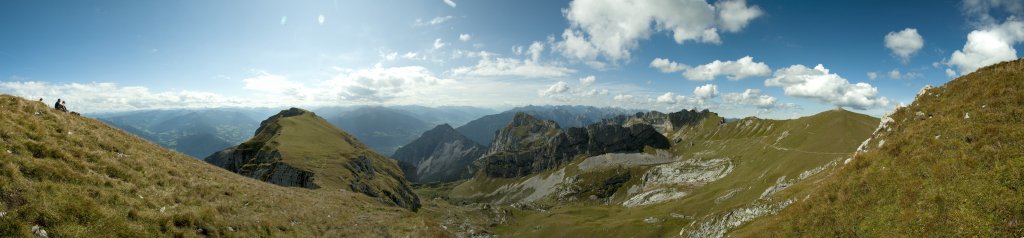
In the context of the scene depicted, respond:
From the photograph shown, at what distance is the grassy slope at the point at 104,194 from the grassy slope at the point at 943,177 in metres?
35.6

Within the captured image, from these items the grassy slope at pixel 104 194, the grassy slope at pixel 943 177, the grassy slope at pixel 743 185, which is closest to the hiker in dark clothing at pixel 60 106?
the grassy slope at pixel 104 194

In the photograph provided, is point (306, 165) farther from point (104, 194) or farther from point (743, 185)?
point (743, 185)

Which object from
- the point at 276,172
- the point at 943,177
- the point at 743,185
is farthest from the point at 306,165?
the point at 743,185

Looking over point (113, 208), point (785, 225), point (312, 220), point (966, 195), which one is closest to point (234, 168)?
point (312, 220)

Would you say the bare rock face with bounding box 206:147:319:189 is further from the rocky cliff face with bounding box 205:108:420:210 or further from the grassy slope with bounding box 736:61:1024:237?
the grassy slope with bounding box 736:61:1024:237

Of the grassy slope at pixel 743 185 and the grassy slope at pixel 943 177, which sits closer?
the grassy slope at pixel 943 177

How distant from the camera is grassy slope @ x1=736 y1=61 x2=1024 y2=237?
21.6 metres

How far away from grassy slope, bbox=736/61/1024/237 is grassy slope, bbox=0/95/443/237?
35558 mm

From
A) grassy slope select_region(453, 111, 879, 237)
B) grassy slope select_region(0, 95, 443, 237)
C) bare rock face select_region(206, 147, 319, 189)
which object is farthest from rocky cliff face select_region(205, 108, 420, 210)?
grassy slope select_region(0, 95, 443, 237)

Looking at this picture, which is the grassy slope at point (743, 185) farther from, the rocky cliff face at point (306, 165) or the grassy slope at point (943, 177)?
Answer: the rocky cliff face at point (306, 165)

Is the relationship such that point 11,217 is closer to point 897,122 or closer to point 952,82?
point 897,122

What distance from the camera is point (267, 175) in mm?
120125

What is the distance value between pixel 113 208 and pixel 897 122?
5693 cm

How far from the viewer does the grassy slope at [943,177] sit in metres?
21.6
